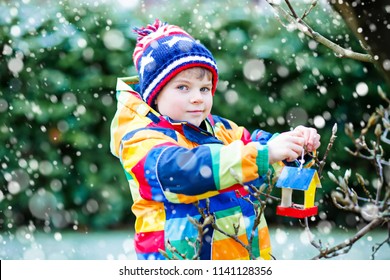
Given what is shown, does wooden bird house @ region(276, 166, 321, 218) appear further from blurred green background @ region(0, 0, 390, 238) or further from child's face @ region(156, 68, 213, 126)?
blurred green background @ region(0, 0, 390, 238)

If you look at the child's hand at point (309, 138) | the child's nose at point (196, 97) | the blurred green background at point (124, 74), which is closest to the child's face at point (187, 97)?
the child's nose at point (196, 97)

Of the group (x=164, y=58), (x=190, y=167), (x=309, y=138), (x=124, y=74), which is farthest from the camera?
(x=124, y=74)

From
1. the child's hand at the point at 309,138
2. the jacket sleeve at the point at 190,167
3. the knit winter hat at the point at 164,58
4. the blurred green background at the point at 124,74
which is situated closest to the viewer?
the jacket sleeve at the point at 190,167

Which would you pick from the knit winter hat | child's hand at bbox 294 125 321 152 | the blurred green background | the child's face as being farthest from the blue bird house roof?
the blurred green background

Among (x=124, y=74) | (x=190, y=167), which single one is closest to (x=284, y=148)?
(x=190, y=167)

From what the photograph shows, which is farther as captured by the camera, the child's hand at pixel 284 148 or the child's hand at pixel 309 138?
the child's hand at pixel 309 138

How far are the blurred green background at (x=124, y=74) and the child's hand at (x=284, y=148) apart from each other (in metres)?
1.93

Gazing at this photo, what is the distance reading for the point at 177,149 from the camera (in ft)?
6.07

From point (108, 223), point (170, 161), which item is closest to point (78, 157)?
point (108, 223)

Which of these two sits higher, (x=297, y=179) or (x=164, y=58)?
(x=164, y=58)

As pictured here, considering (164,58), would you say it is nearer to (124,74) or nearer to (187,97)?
(187,97)

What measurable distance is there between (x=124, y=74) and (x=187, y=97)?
6.03 ft

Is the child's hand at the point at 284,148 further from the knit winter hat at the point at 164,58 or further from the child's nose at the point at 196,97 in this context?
the knit winter hat at the point at 164,58

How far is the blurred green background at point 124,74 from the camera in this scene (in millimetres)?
3785
